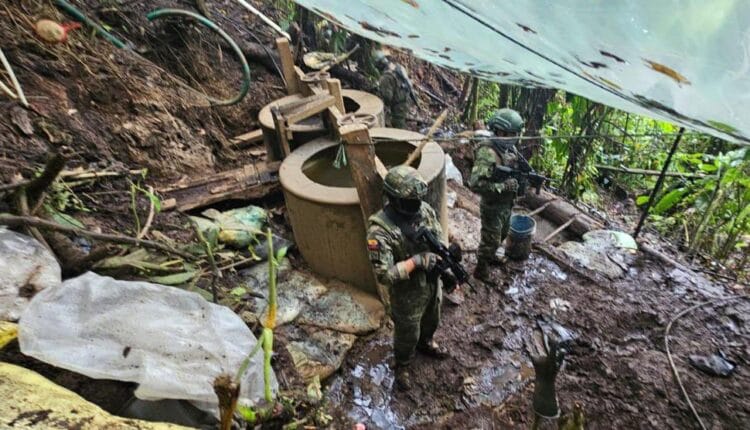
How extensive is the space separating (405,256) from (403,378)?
3.83ft

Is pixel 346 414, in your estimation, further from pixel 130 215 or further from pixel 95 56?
pixel 95 56

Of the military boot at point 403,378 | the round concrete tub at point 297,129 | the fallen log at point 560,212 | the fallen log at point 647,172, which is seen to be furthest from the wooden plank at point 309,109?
the fallen log at point 647,172

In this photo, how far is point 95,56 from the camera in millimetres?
5328

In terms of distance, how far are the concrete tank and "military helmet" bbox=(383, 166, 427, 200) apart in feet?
2.92

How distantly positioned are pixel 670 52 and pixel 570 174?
6225 millimetres

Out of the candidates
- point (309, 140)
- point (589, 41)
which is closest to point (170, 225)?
point (309, 140)

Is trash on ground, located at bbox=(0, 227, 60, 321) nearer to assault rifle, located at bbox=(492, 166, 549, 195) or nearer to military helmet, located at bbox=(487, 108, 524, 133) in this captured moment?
assault rifle, located at bbox=(492, 166, 549, 195)

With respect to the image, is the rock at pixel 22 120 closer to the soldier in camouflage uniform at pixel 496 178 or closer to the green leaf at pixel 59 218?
the green leaf at pixel 59 218

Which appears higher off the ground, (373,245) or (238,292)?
(373,245)

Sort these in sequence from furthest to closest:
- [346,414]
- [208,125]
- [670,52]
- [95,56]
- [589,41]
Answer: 1. [208,125]
2. [95,56]
3. [346,414]
4. [589,41]
5. [670,52]

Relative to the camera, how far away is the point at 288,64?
6.10 metres

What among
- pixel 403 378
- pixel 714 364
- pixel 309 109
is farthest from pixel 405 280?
pixel 714 364

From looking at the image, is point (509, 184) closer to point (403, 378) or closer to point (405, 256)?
point (405, 256)

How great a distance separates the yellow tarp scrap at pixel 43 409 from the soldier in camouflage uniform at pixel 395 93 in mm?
6193
